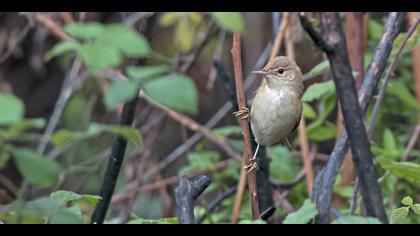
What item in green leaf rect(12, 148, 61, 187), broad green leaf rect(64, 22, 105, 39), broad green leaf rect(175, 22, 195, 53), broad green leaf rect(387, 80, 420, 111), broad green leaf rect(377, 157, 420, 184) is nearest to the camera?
green leaf rect(12, 148, 61, 187)

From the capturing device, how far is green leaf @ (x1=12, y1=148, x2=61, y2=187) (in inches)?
41.5

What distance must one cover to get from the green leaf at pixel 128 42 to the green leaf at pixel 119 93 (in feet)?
0.43

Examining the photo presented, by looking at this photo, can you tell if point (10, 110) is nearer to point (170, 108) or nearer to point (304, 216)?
point (170, 108)

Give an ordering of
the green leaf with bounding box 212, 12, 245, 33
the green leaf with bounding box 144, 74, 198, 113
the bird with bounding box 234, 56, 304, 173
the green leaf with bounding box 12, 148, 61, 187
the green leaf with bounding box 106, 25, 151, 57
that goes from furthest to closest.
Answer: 1. the bird with bounding box 234, 56, 304, 173
2. the green leaf with bounding box 212, 12, 245, 33
3. the green leaf with bounding box 106, 25, 151, 57
4. the green leaf with bounding box 144, 74, 198, 113
5. the green leaf with bounding box 12, 148, 61, 187

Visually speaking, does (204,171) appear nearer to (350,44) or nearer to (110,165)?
(350,44)

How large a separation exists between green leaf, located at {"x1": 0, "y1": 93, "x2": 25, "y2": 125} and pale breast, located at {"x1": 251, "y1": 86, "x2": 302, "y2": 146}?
197cm

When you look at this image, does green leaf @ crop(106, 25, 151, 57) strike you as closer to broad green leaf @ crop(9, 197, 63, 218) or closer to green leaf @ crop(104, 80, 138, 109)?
green leaf @ crop(104, 80, 138, 109)

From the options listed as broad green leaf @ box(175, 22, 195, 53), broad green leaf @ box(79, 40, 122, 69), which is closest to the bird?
broad green leaf @ box(175, 22, 195, 53)

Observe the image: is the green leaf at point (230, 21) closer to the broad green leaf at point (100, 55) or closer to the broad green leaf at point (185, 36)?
the broad green leaf at point (100, 55)

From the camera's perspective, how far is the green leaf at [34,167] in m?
1.05

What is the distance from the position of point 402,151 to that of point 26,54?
3.70 metres

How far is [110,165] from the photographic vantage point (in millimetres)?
→ 2426
